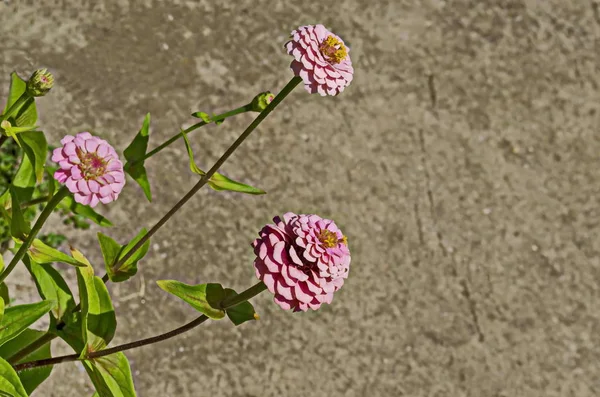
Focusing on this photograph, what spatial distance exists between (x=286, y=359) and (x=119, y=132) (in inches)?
32.6

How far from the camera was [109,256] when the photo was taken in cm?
164

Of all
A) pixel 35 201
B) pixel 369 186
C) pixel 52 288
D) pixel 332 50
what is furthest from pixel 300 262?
pixel 369 186

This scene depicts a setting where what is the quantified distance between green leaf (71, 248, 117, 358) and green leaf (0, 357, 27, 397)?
168 mm

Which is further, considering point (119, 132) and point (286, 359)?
point (119, 132)

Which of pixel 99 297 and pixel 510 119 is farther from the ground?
pixel 99 297

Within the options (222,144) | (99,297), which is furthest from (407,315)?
(99,297)

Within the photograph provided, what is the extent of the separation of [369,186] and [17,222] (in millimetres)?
1380

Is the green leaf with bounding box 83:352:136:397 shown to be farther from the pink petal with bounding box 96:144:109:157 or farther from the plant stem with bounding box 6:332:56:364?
the pink petal with bounding box 96:144:109:157

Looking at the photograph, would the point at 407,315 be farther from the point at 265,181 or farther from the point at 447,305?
the point at 265,181

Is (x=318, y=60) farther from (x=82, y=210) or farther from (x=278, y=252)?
(x=82, y=210)

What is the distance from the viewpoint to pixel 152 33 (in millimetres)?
2693

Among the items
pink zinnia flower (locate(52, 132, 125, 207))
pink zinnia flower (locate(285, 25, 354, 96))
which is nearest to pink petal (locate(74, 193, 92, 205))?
pink zinnia flower (locate(52, 132, 125, 207))

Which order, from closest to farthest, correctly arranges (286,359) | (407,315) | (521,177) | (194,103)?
(286,359) → (407,315) → (194,103) → (521,177)

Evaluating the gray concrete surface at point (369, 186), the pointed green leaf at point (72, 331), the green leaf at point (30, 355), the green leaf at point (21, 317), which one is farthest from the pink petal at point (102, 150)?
the gray concrete surface at point (369, 186)
